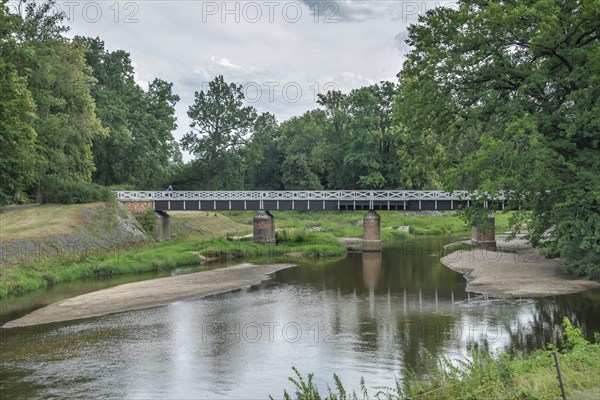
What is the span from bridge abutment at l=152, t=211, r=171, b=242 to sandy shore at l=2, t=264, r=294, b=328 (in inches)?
630

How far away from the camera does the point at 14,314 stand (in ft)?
88.3

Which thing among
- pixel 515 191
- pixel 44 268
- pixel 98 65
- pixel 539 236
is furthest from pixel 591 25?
pixel 98 65

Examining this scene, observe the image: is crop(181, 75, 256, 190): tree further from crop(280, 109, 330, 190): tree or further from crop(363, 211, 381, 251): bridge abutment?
crop(363, 211, 381, 251): bridge abutment

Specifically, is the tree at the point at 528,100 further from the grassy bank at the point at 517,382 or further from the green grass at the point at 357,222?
the green grass at the point at 357,222

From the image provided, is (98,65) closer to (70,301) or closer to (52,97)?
(52,97)

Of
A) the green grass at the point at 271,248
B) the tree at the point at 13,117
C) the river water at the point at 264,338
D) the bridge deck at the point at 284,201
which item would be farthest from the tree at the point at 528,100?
the tree at the point at 13,117

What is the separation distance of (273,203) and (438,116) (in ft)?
87.9

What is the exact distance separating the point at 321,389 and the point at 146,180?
6055 cm

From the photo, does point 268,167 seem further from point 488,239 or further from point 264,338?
point 264,338

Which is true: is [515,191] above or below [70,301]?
above

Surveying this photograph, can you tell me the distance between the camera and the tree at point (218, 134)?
3215 inches

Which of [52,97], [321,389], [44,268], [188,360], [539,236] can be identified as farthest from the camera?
[52,97]

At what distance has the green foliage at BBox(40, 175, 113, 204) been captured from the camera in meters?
49.8

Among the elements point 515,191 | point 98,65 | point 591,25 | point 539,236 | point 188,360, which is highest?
point 98,65
